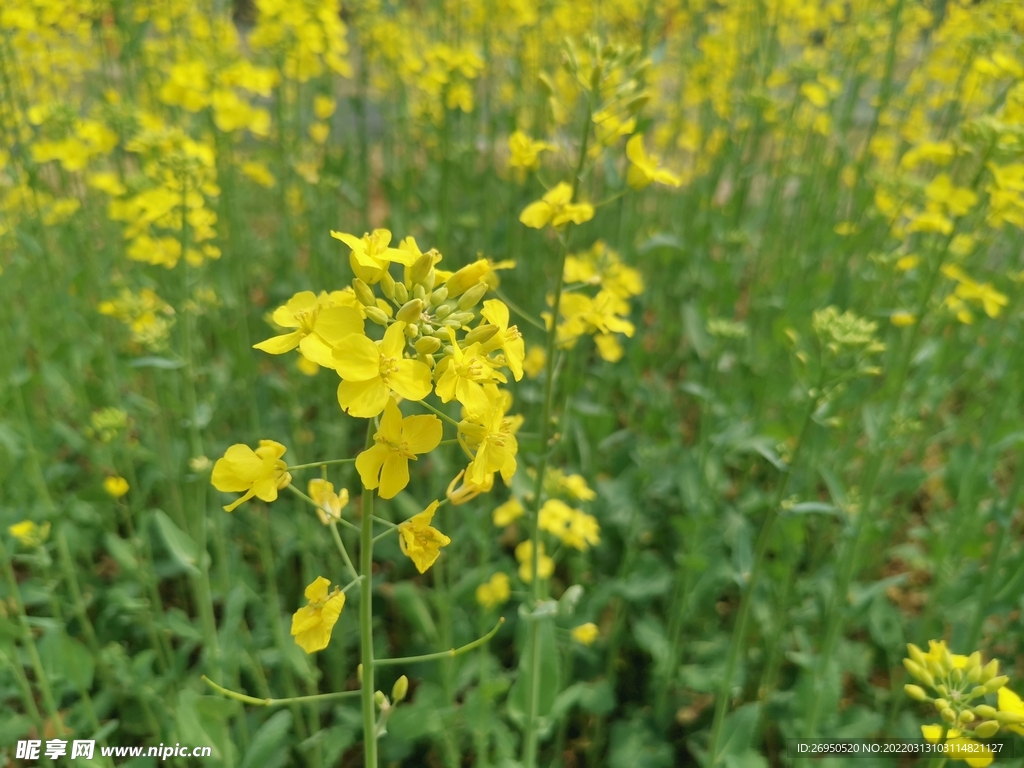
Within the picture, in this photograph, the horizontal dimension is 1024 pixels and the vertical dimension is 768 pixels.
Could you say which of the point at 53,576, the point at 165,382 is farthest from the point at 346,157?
the point at 53,576

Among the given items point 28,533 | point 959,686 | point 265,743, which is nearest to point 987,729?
point 959,686

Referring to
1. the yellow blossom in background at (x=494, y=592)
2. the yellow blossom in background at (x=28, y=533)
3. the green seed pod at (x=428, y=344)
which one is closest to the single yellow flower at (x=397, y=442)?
the green seed pod at (x=428, y=344)

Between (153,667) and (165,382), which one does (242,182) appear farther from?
(153,667)

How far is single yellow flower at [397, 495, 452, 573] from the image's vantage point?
1435 millimetres

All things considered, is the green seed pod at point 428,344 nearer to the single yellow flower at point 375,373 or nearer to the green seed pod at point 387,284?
the single yellow flower at point 375,373

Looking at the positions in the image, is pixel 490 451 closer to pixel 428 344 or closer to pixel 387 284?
pixel 428 344

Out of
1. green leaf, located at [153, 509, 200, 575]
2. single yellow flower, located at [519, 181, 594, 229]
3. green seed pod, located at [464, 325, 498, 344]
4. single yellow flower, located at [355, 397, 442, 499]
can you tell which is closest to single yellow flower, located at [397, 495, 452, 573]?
single yellow flower, located at [355, 397, 442, 499]

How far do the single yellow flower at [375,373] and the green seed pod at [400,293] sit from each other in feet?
0.59

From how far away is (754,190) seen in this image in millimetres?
9547

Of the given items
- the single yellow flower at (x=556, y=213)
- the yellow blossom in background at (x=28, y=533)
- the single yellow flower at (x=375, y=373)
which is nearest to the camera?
the single yellow flower at (x=375, y=373)

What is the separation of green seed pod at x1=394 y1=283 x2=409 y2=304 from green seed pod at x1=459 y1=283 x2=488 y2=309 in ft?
0.39

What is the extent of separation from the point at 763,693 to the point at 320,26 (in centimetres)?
430

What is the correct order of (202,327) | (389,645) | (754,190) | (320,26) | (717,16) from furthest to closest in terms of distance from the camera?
(754,190) < (717,16) < (202,327) < (320,26) < (389,645)

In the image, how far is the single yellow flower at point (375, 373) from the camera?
1.27 metres
